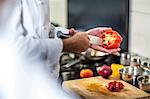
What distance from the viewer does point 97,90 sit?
1128 mm

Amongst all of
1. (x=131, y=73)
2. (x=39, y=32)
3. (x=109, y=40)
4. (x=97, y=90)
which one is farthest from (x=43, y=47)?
(x=131, y=73)

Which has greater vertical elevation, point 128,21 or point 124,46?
point 128,21

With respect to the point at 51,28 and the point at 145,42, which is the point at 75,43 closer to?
the point at 51,28

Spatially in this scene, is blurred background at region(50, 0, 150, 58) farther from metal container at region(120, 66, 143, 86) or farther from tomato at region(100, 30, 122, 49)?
tomato at region(100, 30, 122, 49)

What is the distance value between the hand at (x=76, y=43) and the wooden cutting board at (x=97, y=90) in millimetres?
191

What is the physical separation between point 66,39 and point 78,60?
718 millimetres

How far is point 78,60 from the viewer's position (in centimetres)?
154

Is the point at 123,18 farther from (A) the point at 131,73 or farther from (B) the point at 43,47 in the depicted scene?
(B) the point at 43,47

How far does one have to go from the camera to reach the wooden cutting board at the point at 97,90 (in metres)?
1.07

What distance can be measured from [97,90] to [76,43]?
352 mm

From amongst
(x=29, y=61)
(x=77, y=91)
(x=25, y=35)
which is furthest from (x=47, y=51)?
(x=77, y=91)

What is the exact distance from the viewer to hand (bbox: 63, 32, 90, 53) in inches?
32.2

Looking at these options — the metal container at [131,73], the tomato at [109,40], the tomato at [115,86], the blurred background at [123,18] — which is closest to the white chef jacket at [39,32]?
the tomato at [109,40]

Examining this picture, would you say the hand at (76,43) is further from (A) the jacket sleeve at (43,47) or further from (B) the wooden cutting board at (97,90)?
(B) the wooden cutting board at (97,90)
